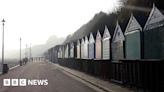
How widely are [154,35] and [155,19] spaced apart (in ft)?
2.58

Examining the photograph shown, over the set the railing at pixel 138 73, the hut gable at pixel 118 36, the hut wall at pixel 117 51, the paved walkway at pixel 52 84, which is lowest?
the paved walkway at pixel 52 84

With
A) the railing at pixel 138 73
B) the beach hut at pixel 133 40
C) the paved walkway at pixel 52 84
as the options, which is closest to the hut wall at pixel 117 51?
the railing at pixel 138 73

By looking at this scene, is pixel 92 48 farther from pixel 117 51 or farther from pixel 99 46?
pixel 117 51

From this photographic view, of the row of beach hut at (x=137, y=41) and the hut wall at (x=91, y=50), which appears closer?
the row of beach hut at (x=137, y=41)

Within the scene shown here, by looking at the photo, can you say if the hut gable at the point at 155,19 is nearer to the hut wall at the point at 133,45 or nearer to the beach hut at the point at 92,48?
the hut wall at the point at 133,45

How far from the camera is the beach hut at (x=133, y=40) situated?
62.1 feet

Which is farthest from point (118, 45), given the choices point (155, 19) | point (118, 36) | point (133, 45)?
point (155, 19)

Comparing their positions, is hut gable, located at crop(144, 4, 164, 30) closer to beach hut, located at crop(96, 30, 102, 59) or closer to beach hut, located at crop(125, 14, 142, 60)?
beach hut, located at crop(125, 14, 142, 60)

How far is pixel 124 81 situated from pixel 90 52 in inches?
647

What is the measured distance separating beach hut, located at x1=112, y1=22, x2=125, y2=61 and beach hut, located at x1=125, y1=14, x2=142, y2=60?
1207 millimetres

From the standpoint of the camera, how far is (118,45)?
23.6 m

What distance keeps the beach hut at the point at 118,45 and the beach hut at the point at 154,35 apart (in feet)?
15.1

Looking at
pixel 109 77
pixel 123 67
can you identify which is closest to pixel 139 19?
pixel 123 67

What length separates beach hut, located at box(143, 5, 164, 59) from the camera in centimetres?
1604
